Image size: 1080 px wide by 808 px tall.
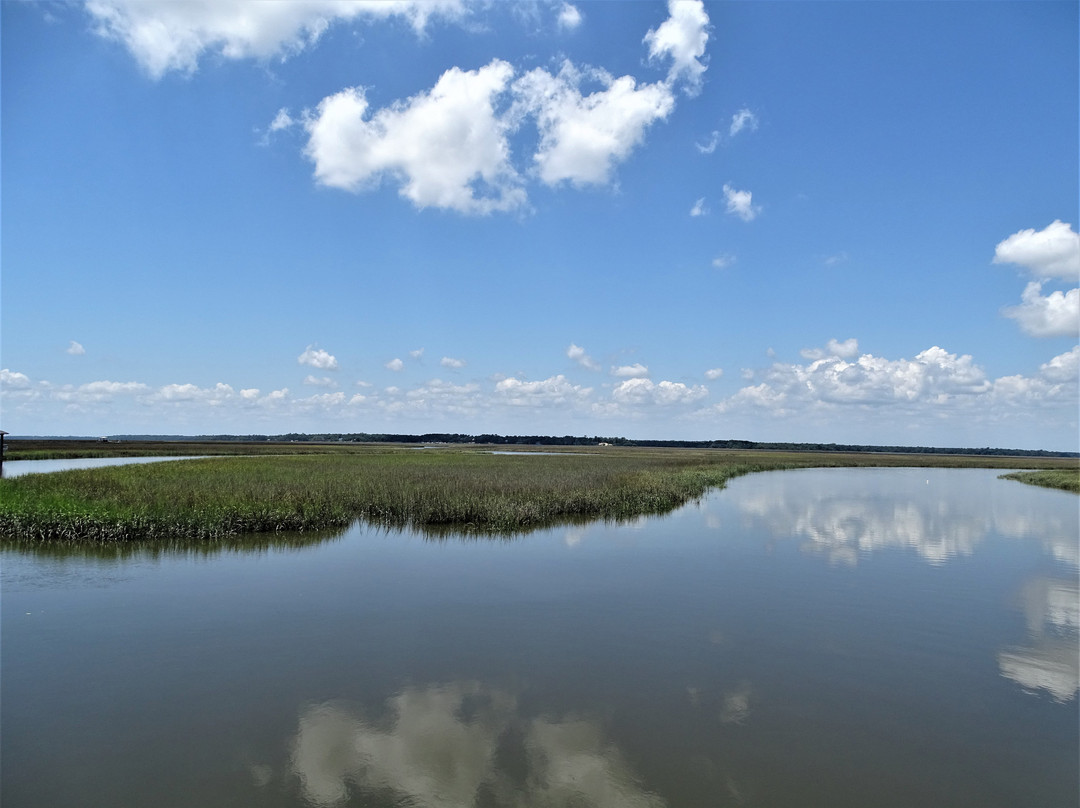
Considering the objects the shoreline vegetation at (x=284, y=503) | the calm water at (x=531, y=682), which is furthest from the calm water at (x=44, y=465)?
the calm water at (x=531, y=682)

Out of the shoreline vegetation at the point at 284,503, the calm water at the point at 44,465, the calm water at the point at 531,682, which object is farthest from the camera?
the calm water at the point at 44,465

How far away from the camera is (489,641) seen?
32.0ft

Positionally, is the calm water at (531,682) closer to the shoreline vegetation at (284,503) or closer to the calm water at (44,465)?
the shoreline vegetation at (284,503)

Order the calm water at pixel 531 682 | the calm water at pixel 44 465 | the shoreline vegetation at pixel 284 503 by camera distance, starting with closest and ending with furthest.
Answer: the calm water at pixel 531 682 → the shoreline vegetation at pixel 284 503 → the calm water at pixel 44 465

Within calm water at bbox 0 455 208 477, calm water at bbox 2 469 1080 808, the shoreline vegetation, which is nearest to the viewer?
calm water at bbox 2 469 1080 808

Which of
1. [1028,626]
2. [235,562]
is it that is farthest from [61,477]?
[1028,626]

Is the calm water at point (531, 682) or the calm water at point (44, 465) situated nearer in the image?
the calm water at point (531, 682)

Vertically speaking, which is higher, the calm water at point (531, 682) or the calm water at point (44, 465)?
the calm water at point (44, 465)

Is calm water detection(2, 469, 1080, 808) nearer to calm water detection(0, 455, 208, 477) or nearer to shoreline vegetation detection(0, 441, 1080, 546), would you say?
shoreline vegetation detection(0, 441, 1080, 546)

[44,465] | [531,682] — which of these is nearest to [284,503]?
[531,682]

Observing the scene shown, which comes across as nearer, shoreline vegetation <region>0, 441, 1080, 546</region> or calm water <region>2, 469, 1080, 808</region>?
calm water <region>2, 469, 1080, 808</region>

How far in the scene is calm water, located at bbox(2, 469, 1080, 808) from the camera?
5871mm

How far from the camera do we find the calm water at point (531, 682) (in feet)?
19.3

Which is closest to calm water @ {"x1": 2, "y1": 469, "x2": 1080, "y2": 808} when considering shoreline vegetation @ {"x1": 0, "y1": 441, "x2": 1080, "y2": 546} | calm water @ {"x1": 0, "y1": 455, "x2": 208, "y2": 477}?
shoreline vegetation @ {"x1": 0, "y1": 441, "x2": 1080, "y2": 546}
